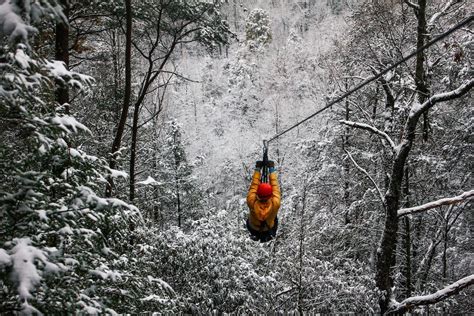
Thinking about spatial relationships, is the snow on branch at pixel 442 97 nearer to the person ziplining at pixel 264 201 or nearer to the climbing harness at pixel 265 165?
Answer: the person ziplining at pixel 264 201

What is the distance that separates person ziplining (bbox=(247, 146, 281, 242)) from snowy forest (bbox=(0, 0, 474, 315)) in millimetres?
650

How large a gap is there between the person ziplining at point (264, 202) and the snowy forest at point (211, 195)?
0.65 metres

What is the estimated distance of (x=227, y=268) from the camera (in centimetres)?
851

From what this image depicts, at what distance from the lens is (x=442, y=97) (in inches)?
247

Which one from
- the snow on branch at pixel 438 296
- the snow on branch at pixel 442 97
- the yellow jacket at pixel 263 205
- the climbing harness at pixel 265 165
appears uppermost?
the snow on branch at pixel 442 97

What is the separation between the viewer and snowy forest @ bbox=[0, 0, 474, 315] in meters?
2.84

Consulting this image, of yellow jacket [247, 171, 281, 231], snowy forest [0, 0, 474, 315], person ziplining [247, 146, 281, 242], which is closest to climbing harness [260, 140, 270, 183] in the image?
person ziplining [247, 146, 281, 242]

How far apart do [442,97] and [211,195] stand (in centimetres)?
981

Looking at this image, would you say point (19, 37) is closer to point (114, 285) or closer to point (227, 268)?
A: point (114, 285)

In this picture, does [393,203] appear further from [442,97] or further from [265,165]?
[265,165]

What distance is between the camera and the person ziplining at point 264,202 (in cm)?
592

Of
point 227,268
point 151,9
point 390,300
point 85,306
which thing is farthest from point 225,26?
point 85,306

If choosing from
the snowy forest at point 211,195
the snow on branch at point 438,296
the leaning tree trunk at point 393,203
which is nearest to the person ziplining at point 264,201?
the snowy forest at point 211,195

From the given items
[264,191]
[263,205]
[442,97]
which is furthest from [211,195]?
[442,97]
